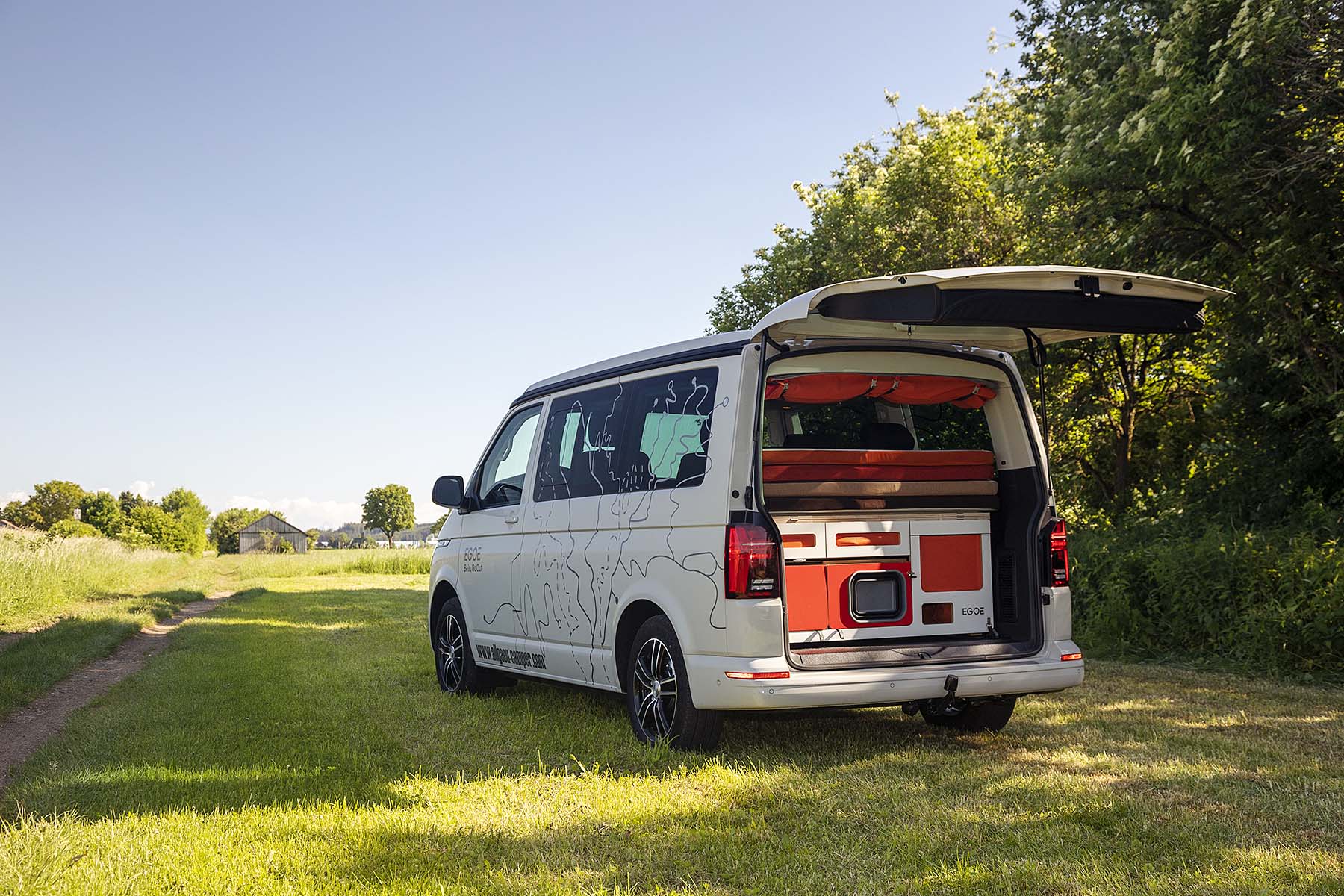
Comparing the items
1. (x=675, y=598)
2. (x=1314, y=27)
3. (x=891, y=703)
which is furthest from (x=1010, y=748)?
(x=1314, y=27)

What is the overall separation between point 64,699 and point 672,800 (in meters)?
6.54

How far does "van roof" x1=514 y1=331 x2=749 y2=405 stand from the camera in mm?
6398

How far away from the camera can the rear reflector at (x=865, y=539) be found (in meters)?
6.33

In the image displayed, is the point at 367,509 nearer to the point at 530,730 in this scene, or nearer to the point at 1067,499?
the point at 1067,499

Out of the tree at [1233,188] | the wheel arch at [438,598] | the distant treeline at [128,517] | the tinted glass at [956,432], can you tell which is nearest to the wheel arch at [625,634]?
the tinted glass at [956,432]

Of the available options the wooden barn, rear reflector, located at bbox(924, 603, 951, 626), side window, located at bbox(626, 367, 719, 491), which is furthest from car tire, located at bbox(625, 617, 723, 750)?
the wooden barn

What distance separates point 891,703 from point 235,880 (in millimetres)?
3253

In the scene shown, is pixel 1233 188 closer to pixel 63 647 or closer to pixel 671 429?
pixel 671 429

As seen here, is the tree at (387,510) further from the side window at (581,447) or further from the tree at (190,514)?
the side window at (581,447)

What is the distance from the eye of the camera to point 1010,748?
21.4ft

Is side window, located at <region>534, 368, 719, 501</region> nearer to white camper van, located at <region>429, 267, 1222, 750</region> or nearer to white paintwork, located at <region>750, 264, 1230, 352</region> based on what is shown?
white camper van, located at <region>429, 267, 1222, 750</region>

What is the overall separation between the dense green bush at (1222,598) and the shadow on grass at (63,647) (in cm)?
981

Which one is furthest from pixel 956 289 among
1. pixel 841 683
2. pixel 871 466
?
pixel 841 683

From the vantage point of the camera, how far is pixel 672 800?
536 centimetres
